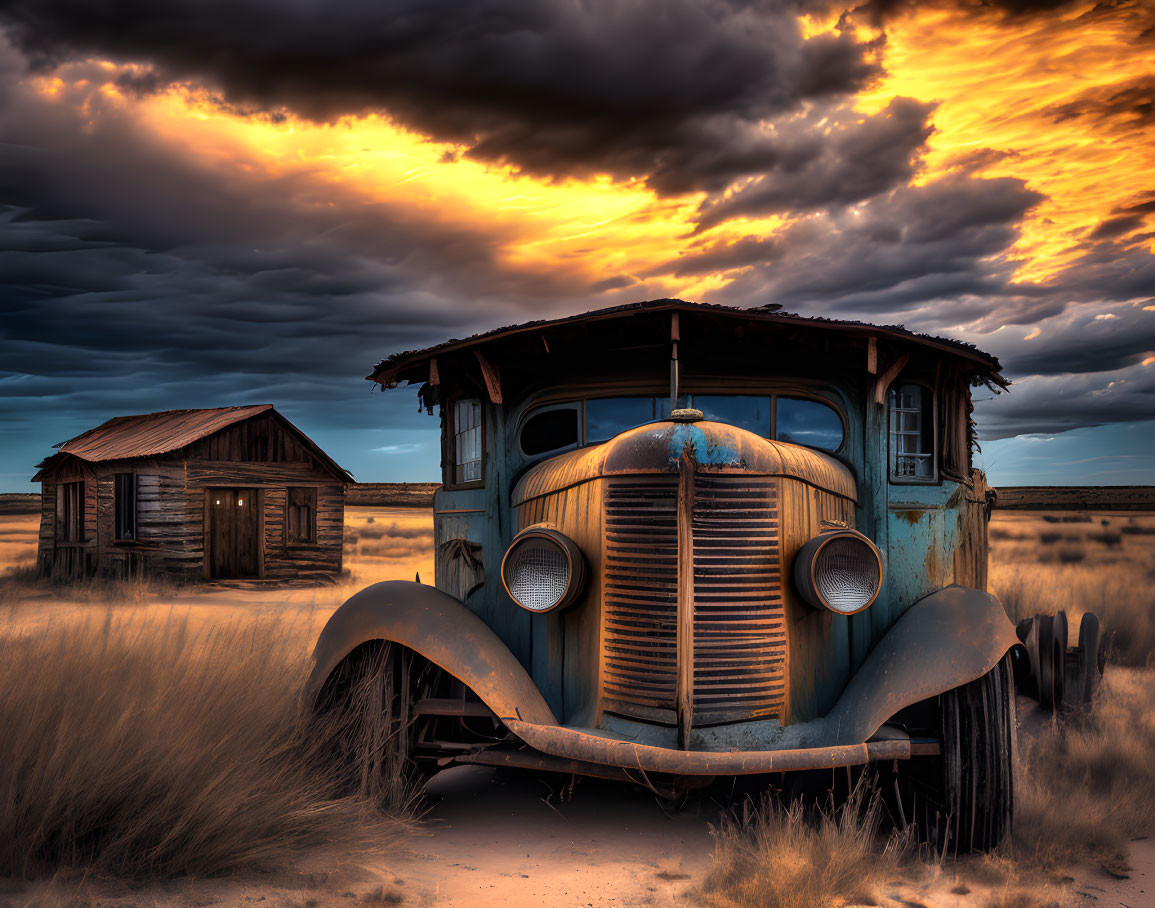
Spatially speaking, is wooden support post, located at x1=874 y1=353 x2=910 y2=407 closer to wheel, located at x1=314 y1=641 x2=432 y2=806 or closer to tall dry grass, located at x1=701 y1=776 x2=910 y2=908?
tall dry grass, located at x1=701 y1=776 x2=910 y2=908

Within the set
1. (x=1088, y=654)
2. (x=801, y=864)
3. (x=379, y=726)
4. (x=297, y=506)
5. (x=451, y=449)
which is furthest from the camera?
(x=297, y=506)

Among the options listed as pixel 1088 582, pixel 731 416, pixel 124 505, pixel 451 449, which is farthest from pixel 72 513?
pixel 1088 582

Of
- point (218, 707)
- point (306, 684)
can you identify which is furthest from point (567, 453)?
point (218, 707)

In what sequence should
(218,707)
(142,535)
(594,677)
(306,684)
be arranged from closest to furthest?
1. (594,677)
2. (218,707)
3. (306,684)
4. (142,535)

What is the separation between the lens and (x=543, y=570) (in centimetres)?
394

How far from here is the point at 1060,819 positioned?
4.34 metres

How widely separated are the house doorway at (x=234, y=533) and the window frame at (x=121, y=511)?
1.49 metres

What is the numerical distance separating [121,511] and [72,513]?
290 centimetres

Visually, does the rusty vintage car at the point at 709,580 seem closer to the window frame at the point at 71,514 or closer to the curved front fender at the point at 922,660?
the curved front fender at the point at 922,660

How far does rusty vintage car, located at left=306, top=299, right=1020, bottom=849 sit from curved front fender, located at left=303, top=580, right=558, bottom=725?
1 cm

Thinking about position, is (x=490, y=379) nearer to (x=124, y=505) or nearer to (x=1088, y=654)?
(x=1088, y=654)

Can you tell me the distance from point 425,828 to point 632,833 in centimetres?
111

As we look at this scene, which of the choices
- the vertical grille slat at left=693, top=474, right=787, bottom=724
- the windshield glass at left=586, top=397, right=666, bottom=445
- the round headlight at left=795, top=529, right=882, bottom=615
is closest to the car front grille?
the vertical grille slat at left=693, top=474, right=787, bottom=724

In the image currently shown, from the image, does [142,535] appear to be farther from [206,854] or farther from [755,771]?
[755,771]
